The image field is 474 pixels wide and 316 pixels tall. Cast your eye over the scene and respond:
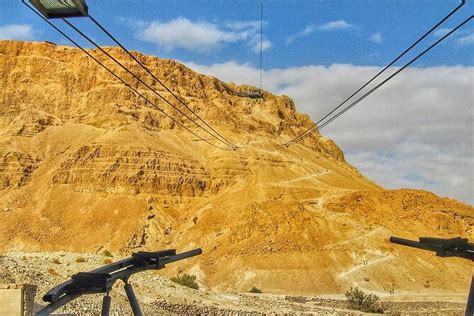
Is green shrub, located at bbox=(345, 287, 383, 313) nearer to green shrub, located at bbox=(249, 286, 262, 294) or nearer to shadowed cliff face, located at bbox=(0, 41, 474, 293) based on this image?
green shrub, located at bbox=(249, 286, 262, 294)

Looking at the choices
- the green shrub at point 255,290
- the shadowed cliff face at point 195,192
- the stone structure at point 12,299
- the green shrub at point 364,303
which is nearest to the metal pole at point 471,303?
the stone structure at point 12,299

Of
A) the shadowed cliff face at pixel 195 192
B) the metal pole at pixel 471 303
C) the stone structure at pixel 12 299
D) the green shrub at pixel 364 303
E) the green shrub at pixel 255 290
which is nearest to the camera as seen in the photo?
the metal pole at pixel 471 303

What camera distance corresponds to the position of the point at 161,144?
113 meters

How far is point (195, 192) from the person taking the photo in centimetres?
Answer: 10481

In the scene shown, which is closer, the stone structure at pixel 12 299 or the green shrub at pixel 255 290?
the stone structure at pixel 12 299

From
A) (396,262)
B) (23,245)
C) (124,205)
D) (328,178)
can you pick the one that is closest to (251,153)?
(328,178)

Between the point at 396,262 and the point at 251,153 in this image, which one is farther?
the point at 251,153

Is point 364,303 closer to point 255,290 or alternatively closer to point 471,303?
point 255,290

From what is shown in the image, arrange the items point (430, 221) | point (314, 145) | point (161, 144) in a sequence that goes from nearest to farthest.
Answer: point (430, 221)
point (161, 144)
point (314, 145)

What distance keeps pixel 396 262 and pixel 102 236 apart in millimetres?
40526

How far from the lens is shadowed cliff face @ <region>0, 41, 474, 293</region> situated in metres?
69.1

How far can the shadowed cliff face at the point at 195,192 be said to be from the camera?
69062mm

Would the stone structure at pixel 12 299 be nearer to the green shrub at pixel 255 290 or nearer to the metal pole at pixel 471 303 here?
the metal pole at pixel 471 303

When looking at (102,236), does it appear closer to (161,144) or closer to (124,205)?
(124,205)
